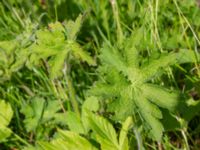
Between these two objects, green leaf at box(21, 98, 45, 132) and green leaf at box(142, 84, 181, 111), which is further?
green leaf at box(21, 98, 45, 132)

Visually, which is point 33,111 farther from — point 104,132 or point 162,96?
point 162,96

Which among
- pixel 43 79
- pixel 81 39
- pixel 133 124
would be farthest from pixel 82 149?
pixel 81 39

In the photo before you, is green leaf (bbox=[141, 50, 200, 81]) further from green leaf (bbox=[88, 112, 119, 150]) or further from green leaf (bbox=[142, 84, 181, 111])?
green leaf (bbox=[88, 112, 119, 150])

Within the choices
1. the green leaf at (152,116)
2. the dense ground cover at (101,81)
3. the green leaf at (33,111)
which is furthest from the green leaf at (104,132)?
the green leaf at (33,111)

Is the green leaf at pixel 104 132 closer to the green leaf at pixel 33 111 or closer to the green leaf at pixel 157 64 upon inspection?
the green leaf at pixel 157 64

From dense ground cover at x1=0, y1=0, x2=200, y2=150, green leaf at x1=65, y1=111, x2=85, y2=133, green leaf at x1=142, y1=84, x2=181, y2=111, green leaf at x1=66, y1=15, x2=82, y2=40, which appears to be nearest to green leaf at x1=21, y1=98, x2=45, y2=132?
dense ground cover at x1=0, y1=0, x2=200, y2=150

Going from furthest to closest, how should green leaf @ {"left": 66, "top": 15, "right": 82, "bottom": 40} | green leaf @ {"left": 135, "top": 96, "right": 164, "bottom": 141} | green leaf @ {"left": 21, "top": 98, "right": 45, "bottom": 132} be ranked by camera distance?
green leaf @ {"left": 21, "top": 98, "right": 45, "bottom": 132} → green leaf @ {"left": 66, "top": 15, "right": 82, "bottom": 40} → green leaf @ {"left": 135, "top": 96, "right": 164, "bottom": 141}

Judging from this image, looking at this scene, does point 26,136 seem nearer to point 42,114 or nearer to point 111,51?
point 42,114

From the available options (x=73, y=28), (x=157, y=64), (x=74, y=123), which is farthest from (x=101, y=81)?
(x=157, y=64)
